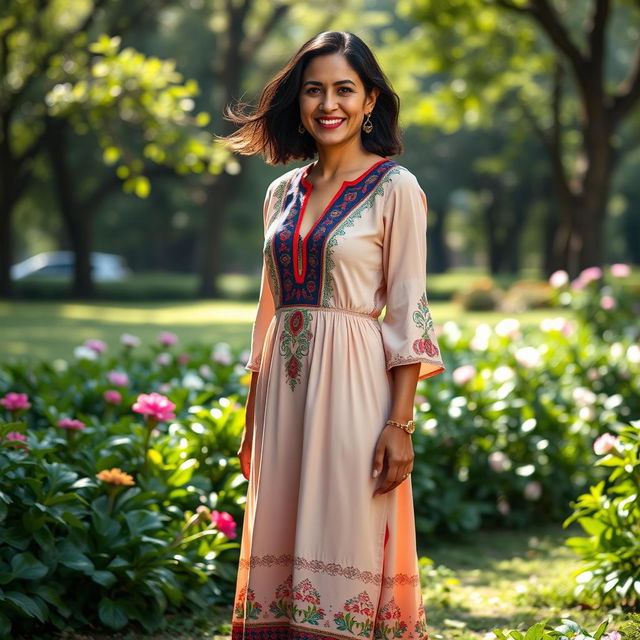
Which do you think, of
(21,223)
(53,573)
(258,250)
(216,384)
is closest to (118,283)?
(21,223)

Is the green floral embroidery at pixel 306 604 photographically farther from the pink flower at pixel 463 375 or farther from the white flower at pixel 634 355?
the white flower at pixel 634 355

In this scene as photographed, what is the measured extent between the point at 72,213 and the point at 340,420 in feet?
80.3

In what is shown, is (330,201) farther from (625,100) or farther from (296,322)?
(625,100)

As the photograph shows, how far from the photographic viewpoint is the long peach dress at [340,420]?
2.82 metres

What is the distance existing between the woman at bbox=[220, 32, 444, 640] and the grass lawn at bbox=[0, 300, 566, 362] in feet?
28.8

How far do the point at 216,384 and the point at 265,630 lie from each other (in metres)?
3.11

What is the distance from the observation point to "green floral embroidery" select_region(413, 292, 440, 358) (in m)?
2.87

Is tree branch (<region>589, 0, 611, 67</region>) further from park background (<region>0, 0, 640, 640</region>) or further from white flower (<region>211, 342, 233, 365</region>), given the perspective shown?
white flower (<region>211, 342, 233, 365</region>)

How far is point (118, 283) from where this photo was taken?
30281 millimetres

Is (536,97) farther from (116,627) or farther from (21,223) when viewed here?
(116,627)

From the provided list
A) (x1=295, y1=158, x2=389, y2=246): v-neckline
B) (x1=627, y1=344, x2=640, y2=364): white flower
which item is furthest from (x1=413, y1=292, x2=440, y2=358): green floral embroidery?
(x1=627, y1=344, x2=640, y2=364): white flower

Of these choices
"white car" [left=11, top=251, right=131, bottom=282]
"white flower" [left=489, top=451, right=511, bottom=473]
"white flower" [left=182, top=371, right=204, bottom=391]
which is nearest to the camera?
"white flower" [left=182, top=371, right=204, bottom=391]

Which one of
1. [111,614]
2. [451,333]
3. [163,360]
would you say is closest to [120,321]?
[451,333]

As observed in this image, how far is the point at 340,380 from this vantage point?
9.39 ft
